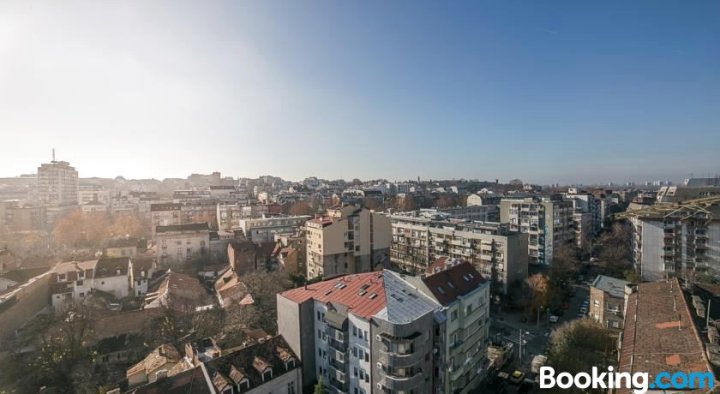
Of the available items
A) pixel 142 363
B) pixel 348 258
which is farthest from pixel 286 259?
pixel 142 363

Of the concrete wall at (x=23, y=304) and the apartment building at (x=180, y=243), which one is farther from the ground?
the apartment building at (x=180, y=243)

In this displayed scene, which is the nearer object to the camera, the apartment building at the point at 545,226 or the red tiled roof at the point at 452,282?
the red tiled roof at the point at 452,282

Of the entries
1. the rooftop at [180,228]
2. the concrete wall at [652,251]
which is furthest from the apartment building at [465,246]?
the rooftop at [180,228]

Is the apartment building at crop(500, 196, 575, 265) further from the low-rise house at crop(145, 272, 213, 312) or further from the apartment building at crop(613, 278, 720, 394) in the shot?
the low-rise house at crop(145, 272, 213, 312)

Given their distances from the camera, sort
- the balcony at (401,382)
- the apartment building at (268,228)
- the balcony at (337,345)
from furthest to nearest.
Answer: the apartment building at (268,228) < the balcony at (337,345) < the balcony at (401,382)

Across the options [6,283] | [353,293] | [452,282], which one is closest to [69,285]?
[6,283]

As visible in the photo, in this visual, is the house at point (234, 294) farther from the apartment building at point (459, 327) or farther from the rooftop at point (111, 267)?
the apartment building at point (459, 327)

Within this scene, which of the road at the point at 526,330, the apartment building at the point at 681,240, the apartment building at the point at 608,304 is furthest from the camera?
the apartment building at the point at 681,240

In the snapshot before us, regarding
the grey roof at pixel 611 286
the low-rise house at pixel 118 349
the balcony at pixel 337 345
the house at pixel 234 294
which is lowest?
the low-rise house at pixel 118 349

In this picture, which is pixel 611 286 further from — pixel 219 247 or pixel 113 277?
pixel 113 277
